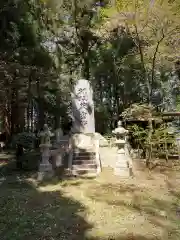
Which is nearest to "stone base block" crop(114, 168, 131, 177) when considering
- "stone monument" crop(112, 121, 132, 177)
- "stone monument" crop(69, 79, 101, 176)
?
"stone monument" crop(112, 121, 132, 177)

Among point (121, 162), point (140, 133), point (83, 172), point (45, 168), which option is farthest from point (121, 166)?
point (45, 168)

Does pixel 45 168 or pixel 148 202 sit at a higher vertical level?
pixel 45 168

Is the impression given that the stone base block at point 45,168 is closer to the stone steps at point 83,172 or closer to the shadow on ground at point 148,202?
the stone steps at point 83,172

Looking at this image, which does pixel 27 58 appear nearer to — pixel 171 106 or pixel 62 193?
pixel 62 193

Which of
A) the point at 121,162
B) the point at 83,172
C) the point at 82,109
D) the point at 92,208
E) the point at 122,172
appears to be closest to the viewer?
the point at 92,208

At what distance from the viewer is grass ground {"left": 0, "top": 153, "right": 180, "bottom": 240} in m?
5.62

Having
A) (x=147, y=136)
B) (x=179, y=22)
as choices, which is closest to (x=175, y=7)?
(x=179, y=22)

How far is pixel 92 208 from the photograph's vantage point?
7039mm

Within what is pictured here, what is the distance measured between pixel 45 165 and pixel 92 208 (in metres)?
3.66

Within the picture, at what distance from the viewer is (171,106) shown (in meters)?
24.2

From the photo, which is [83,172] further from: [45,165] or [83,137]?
[83,137]

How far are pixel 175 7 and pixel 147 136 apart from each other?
5.06 metres

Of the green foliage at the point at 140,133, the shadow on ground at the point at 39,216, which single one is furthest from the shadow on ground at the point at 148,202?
the green foliage at the point at 140,133

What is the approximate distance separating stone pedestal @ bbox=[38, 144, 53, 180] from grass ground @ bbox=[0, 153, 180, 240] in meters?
0.47
